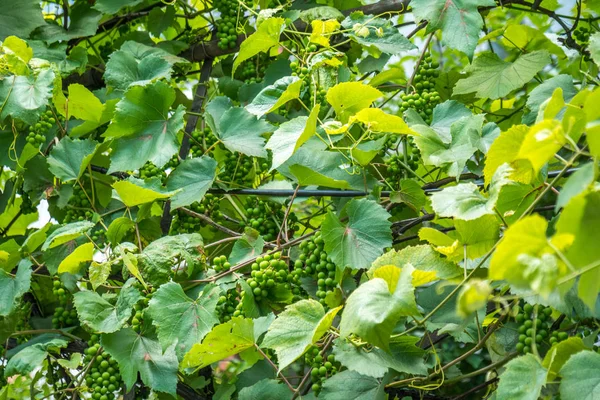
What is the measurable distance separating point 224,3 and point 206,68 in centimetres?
19

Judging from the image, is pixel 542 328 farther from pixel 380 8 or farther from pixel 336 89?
pixel 380 8

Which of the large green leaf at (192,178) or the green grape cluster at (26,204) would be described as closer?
the large green leaf at (192,178)

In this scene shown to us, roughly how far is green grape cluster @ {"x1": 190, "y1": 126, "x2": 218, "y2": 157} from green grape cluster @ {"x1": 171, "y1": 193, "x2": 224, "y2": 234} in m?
0.13

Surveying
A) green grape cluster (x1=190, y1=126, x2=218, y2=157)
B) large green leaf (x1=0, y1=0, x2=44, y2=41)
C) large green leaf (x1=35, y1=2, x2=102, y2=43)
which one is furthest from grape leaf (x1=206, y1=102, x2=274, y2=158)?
large green leaf (x1=0, y1=0, x2=44, y2=41)

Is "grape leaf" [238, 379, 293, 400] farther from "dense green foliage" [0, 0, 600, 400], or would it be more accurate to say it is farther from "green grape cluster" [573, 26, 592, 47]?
"green grape cluster" [573, 26, 592, 47]

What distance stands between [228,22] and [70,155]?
509mm

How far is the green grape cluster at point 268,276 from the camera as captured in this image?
141cm

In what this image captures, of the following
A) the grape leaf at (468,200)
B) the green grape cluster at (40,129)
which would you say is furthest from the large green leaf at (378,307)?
the green grape cluster at (40,129)

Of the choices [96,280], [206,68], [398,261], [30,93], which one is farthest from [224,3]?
[398,261]

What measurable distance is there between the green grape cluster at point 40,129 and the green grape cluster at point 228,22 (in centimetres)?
45

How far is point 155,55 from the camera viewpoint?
1.77 meters

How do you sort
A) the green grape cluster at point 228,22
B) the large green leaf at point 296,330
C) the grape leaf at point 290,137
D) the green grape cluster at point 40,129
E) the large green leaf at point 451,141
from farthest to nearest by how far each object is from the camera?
1. the green grape cluster at point 228,22
2. the green grape cluster at point 40,129
3. the large green leaf at point 451,141
4. the grape leaf at point 290,137
5. the large green leaf at point 296,330

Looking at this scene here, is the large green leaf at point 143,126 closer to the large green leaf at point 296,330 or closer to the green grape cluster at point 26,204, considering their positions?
the green grape cluster at point 26,204

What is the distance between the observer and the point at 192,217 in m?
1.70
